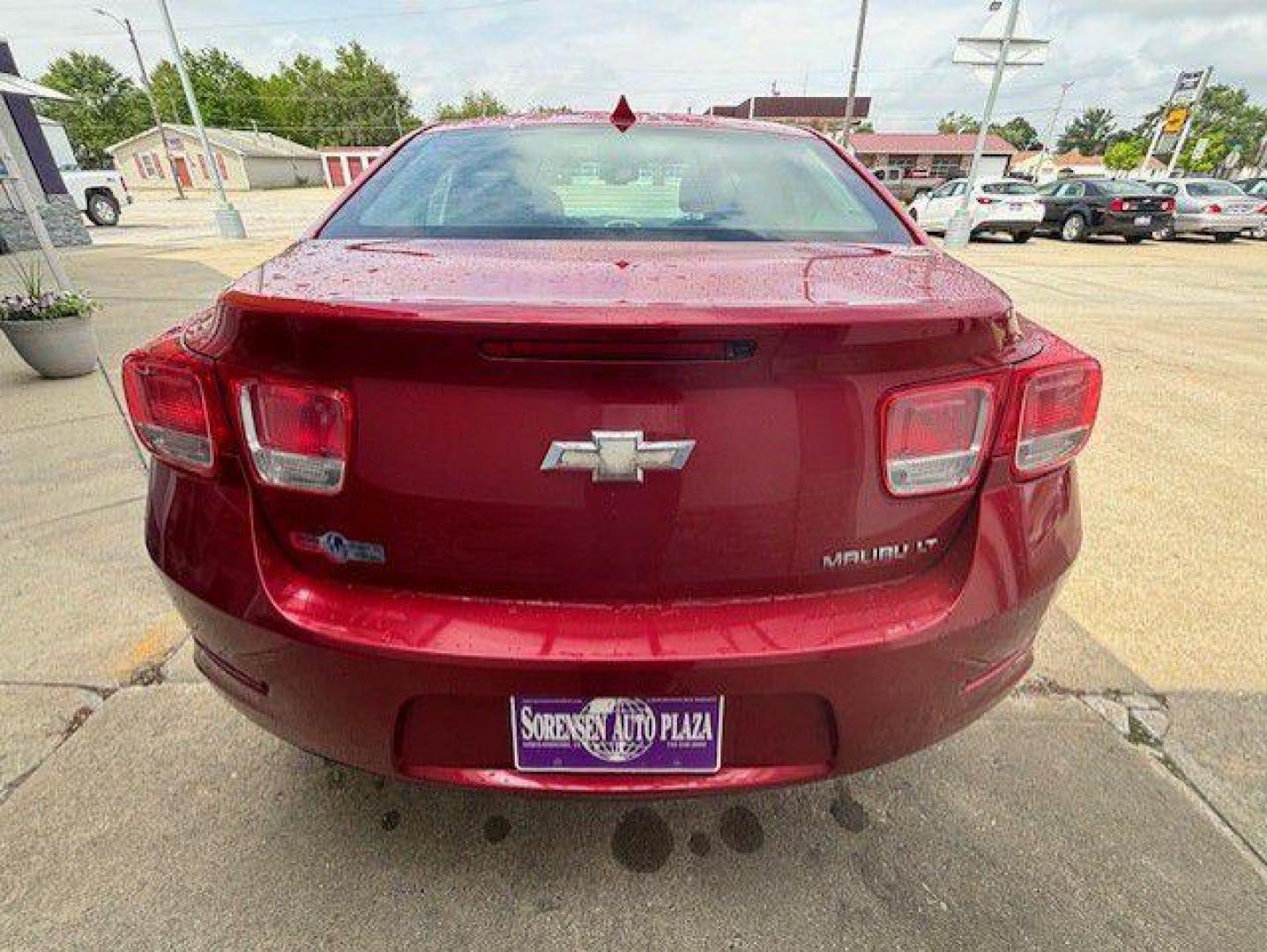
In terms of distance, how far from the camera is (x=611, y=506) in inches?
42.9

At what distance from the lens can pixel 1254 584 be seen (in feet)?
8.64

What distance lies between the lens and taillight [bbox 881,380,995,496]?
1.11 metres

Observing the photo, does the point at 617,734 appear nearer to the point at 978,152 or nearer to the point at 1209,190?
the point at 978,152

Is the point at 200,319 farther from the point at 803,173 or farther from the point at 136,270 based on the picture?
the point at 136,270

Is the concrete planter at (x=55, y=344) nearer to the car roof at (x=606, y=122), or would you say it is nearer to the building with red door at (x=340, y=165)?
the car roof at (x=606, y=122)

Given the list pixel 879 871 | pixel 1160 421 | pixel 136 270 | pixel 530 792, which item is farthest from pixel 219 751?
pixel 136 270

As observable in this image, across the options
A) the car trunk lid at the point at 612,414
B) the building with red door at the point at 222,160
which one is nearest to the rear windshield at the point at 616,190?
the car trunk lid at the point at 612,414

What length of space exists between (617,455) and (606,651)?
1.06 ft

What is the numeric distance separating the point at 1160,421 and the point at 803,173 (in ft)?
11.9

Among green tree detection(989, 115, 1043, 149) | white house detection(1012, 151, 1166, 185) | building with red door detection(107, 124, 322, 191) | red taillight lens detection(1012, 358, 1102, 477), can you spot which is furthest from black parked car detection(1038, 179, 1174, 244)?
green tree detection(989, 115, 1043, 149)

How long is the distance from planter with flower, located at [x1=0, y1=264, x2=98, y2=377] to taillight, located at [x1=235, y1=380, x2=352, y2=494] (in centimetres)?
514

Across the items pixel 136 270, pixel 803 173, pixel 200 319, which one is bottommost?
pixel 136 270

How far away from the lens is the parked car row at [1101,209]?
1580 cm

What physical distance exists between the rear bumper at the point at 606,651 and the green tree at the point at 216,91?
272ft
